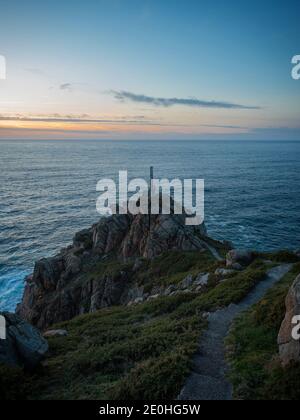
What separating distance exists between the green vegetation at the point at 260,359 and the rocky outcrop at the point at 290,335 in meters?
0.42

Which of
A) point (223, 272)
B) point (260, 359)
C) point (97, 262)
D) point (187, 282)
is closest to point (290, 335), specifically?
point (260, 359)

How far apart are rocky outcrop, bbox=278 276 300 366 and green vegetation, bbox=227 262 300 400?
42 centimetres

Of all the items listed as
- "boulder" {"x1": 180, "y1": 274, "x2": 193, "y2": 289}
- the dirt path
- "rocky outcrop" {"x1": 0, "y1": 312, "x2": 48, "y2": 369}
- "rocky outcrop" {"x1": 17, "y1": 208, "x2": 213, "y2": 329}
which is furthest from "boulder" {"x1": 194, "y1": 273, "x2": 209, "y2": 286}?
"rocky outcrop" {"x1": 0, "y1": 312, "x2": 48, "y2": 369}

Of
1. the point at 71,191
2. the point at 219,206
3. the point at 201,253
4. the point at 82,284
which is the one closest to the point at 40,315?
the point at 82,284

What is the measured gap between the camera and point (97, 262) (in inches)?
1812

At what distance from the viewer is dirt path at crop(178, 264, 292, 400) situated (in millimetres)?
12555

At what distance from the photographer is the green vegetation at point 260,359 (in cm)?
1161

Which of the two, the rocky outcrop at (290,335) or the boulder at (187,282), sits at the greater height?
the rocky outcrop at (290,335)

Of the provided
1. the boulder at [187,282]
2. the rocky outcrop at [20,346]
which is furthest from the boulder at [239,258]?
the rocky outcrop at [20,346]

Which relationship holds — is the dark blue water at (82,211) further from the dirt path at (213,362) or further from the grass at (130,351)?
the dirt path at (213,362)

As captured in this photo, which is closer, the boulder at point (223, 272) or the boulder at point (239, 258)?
the boulder at point (223, 272)

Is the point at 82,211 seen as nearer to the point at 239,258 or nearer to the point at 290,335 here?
the point at 239,258

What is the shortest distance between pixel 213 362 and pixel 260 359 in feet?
7.50

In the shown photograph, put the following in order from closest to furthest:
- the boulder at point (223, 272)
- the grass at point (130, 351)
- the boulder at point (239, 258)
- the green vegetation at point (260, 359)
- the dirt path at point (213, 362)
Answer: the green vegetation at point (260, 359)
the dirt path at point (213, 362)
the grass at point (130, 351)
the boulder at point (223, 272)
the boulder at point (239, 258)
